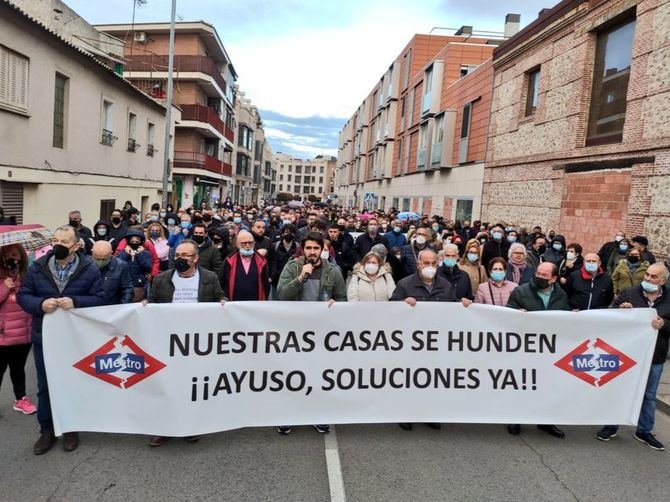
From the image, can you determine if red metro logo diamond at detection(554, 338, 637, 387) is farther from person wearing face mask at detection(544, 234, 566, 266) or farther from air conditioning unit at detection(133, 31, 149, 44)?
air conditioning unit at detection(133, 31, 149, 44)

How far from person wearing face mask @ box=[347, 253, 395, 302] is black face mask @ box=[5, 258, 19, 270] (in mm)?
3021

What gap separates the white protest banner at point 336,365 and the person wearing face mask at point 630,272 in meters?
3.92

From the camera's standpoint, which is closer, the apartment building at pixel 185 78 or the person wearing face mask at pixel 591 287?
the person wearing face mask at pixel 591 287

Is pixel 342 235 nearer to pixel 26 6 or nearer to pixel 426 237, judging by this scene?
pixel 426 237

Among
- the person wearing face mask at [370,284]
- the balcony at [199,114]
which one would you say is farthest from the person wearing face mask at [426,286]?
the balcony at [199,114]

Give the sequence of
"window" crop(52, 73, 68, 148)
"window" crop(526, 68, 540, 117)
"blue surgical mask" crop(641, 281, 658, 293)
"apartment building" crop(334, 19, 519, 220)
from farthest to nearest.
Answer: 1. "apartment building" crop(334, 19, 519, 220)
2. "window" crop(526, 68, 540, 117)
3. "window" crop(52, 73, 68, 148)
4. "blue surgical mask" crop(641, 281, 658, 293)

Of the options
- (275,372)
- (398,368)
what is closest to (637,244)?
(398,368)

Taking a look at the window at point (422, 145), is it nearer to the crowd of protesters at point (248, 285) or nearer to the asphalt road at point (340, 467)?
the crowd of protesters at point (248, 285)

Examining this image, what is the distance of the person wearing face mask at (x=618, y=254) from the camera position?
32.7ft

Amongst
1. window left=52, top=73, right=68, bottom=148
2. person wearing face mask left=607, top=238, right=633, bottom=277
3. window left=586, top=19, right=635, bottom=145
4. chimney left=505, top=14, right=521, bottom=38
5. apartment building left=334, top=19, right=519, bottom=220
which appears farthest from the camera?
chimney left=505, top=14, right=521, bottom=38

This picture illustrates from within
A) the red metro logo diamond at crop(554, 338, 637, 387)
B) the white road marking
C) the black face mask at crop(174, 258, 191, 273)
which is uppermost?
the black face mask at crop(174, 258, 191, 273)

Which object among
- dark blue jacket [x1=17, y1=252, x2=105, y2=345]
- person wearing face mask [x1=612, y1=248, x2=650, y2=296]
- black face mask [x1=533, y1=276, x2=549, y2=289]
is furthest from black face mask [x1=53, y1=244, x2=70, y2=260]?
person wearing face mask [x1=612, y1=248, x2=650, y2=296]

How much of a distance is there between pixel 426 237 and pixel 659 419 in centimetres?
377

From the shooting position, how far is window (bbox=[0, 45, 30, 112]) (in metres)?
11.3
